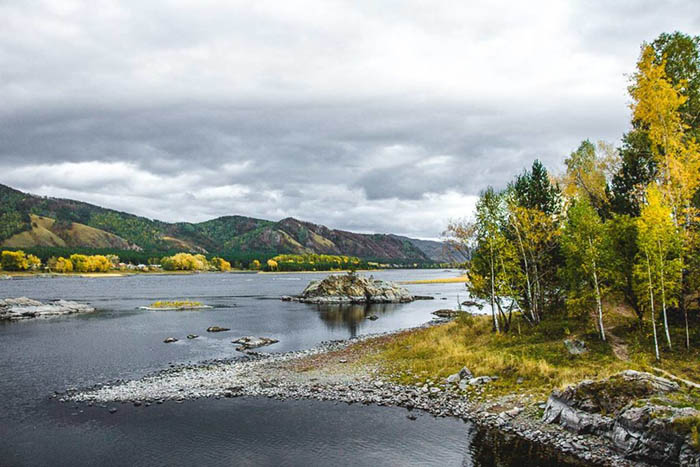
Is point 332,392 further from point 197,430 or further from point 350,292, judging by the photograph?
point 350,292

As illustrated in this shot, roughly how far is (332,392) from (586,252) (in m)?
23.3

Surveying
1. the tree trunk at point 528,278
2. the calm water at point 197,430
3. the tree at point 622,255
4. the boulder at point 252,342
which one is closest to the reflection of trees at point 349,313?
the boulder at point 252,342

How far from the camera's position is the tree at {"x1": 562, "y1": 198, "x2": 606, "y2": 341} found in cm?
3772

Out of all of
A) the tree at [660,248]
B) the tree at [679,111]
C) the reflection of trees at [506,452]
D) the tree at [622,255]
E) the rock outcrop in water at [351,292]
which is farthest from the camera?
the rock outcrop in water at [351,292]

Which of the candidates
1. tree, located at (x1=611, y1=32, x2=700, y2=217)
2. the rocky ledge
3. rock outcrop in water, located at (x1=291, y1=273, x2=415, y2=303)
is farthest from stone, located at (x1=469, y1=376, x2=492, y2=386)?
rock outcrop in water, located at (x1=291, y1=273, x2=415, y2=303)

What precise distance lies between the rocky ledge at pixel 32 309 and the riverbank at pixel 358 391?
56504 millimetres

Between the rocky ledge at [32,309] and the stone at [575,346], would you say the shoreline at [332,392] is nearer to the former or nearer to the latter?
the stone at [575,346]

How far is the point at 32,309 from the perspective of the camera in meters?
85.2

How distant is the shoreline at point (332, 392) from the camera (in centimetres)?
2506

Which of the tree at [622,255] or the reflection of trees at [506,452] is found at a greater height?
the tree at [622,255]

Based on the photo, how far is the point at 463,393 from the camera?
32.1m

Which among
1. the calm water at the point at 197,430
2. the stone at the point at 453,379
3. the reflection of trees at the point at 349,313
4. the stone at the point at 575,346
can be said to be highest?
the stone at the point at 575,346

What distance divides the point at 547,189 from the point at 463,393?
25611 millimetres

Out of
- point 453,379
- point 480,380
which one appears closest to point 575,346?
point 480,380
